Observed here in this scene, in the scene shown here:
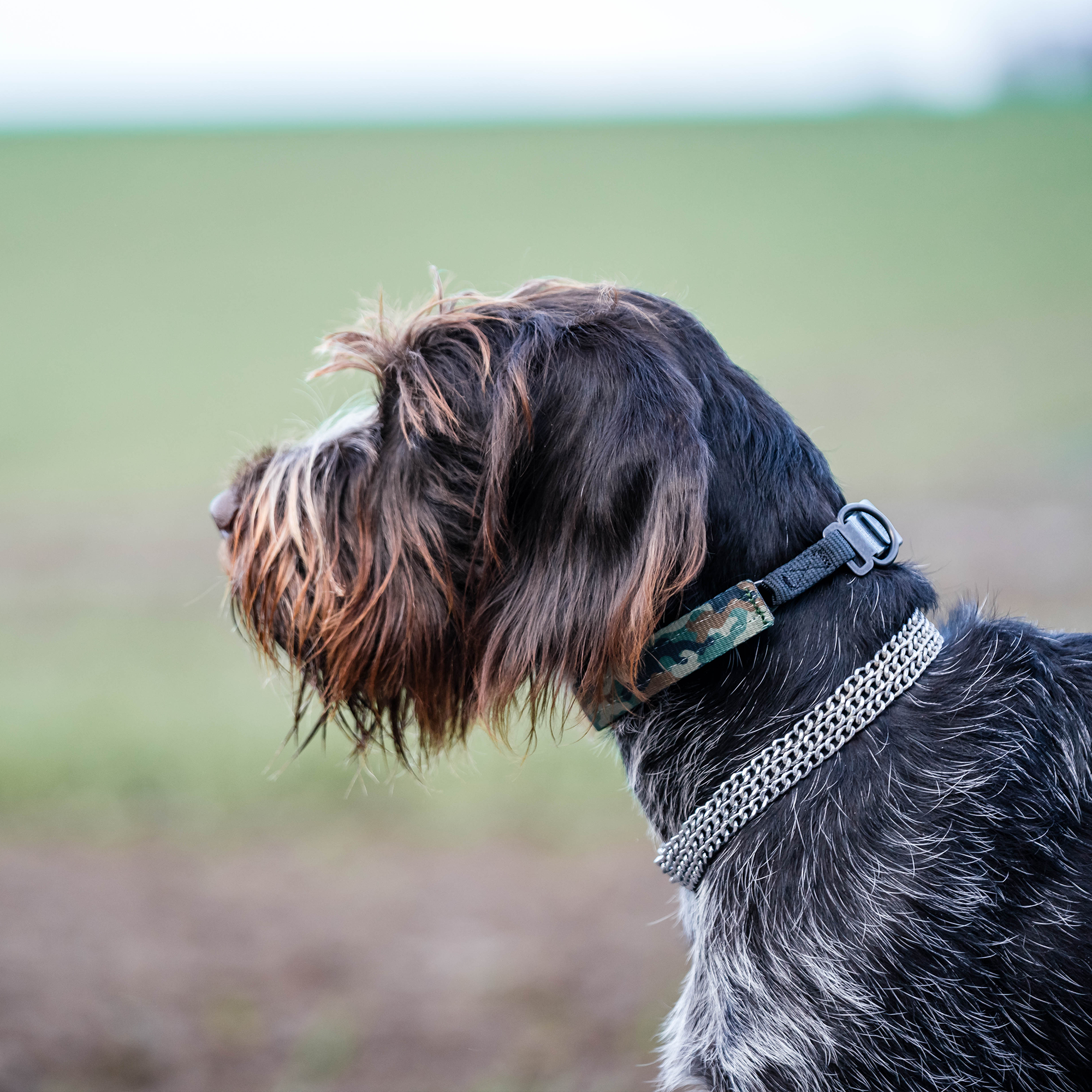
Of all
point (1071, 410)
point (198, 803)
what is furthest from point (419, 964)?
point (1071, 410)

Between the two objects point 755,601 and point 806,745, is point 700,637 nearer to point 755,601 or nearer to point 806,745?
point 755,601

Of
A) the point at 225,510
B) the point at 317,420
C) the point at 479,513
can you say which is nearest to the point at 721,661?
the point at 479,513

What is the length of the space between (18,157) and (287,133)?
5.23 m

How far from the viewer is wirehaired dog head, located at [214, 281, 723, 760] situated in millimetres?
1894

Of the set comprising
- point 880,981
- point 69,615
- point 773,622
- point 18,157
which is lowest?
point 880,981

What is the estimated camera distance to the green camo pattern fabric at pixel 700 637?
1.86 metres

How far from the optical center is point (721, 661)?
6.56 ft

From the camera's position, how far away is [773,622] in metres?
1.87

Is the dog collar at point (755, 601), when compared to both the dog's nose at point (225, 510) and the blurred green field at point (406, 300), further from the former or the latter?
the blurred green field at point (406, 300)

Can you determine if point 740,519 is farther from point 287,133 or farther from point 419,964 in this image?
point 287,133

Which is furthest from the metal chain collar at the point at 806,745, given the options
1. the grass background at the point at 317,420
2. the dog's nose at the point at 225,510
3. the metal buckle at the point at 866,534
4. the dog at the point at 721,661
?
the dog's nose at the point at 225,510

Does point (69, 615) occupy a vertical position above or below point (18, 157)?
below

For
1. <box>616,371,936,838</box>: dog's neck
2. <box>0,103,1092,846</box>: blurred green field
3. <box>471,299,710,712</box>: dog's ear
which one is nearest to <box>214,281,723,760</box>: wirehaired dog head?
<box>471,299,710,712</box>: dog's ear

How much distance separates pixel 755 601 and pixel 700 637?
0.42ft
